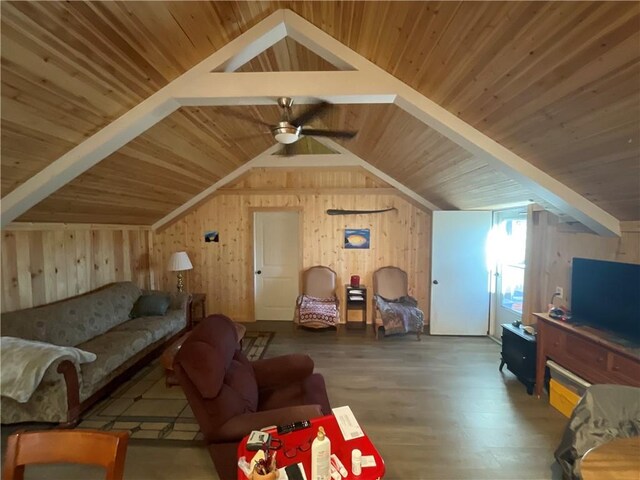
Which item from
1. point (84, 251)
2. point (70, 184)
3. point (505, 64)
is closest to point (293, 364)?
point (505, 64)

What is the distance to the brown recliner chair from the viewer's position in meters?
1.58

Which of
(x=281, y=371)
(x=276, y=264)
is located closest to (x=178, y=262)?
(x=276, y=264)

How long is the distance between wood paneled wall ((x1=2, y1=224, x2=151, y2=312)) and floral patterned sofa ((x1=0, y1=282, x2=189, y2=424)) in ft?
0.62

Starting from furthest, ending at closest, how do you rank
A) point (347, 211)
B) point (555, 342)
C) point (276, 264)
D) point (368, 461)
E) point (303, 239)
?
point (276, 264), point (303, 239), point (347, 211), point (555, 342), point (368, 461)

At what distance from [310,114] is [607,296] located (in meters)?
2.81

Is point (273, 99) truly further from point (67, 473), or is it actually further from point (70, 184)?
point (67, 473)

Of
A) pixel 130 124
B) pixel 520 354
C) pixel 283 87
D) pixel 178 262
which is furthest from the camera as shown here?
pixel 178 262

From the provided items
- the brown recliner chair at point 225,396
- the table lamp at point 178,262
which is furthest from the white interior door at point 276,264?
the brown recliner chair at point 225,396

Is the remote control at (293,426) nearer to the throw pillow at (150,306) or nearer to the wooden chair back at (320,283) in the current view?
the throw pillow at (150,306)

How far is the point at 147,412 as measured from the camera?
258 centimetres

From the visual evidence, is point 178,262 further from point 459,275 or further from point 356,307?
point 459,275

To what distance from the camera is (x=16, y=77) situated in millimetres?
1545

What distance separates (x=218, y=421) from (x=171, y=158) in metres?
2.77

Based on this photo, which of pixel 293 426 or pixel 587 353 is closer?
pixel 293 426
